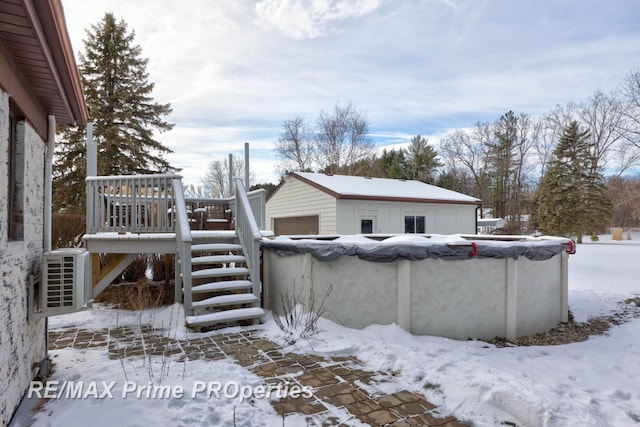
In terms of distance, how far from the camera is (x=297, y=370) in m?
3.39

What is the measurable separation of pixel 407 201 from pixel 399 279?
895cm

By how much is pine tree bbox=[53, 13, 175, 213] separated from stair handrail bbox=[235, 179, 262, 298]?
35.4 feet

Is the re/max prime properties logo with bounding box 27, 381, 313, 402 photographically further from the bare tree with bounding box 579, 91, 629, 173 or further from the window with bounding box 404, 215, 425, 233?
the bare tree with bounding box 579, 91, 629, 173

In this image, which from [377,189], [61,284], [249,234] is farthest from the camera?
[377,189]

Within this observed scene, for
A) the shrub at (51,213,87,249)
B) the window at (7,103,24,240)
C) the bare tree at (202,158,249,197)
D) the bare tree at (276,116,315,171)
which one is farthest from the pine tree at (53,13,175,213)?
the bare tree at (202,158,249,197)

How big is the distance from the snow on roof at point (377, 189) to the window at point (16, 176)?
9260 millimetres

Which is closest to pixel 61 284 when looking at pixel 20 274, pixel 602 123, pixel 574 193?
pixel 20 274

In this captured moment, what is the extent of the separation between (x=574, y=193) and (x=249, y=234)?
19.9m

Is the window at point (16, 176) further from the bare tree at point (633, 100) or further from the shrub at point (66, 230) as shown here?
the bare tree at point (633, 100)

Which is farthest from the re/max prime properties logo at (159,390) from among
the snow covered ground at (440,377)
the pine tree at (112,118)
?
the pine tree at (112,118)

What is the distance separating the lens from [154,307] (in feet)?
19.2

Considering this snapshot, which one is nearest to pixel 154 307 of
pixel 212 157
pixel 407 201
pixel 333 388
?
pixel 333 388

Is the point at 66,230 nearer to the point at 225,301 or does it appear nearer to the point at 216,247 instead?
the point at 216,247

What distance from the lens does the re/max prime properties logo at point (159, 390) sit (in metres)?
2.83
